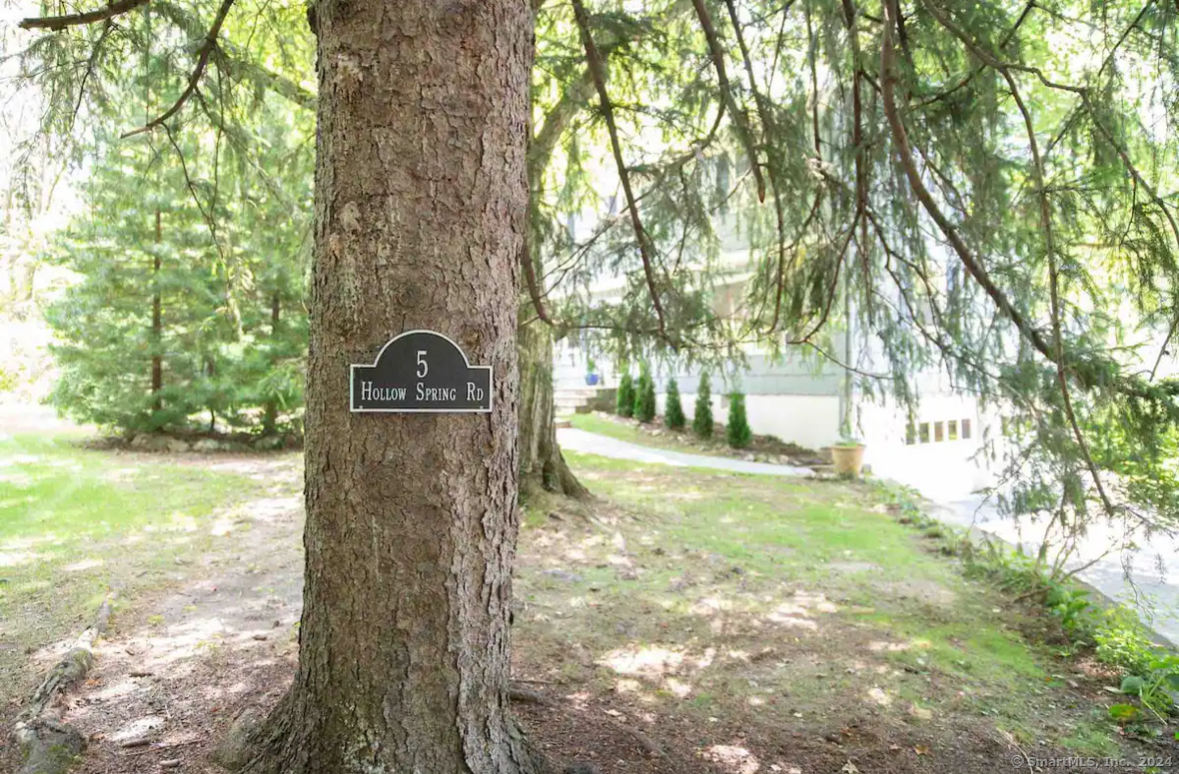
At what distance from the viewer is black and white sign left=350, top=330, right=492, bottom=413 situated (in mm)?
1803

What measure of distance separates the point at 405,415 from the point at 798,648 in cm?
291

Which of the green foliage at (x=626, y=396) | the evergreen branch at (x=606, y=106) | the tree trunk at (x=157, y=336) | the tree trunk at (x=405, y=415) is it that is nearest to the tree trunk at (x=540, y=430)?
the evergreen branch at (x=606, y=106)

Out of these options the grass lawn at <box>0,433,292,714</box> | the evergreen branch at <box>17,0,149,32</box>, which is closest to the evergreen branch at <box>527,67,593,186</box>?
the evergreen branch at <box>17,0,149,32</box>

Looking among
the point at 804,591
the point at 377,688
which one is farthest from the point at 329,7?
the point at 804,591

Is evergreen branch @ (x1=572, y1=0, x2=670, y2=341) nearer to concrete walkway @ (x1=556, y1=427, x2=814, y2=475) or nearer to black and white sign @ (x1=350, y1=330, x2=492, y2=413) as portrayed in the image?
black and white sign @ (x1=350, y1=330, x2=492, y2=413)

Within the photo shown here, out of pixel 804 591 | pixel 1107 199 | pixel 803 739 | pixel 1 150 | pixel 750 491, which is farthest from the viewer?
pixel 750 491

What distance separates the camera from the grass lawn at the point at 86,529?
12.6ft

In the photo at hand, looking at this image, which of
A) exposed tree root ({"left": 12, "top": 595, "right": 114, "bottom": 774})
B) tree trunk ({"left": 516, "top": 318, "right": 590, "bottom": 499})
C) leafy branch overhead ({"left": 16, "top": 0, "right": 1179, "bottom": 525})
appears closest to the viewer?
exposed tree root ({"left": 12, "top": 595, "right": 114, "bottom": 774})

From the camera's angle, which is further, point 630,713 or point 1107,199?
point 1107,199

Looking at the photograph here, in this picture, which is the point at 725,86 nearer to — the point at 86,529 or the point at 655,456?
the point at 86,529

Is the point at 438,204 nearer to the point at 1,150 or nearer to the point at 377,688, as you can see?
the point at 377,688

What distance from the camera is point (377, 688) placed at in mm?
1860

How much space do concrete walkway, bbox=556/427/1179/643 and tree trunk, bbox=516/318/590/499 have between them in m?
3.43

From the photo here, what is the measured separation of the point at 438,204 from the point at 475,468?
646mm
